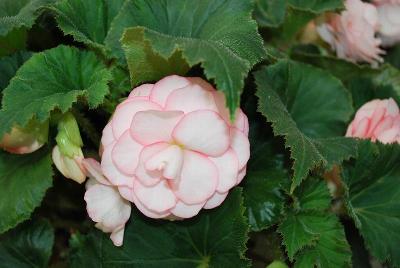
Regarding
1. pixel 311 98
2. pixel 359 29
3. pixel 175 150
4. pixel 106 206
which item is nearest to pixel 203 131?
pixel 175 150

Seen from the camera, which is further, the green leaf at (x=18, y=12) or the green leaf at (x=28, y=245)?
the green leaf at (x=28, y=245)

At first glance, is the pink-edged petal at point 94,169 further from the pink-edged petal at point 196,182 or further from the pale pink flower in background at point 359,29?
the pale pink flower in background at point 359,29

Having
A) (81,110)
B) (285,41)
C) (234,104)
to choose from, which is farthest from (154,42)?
(285,41)

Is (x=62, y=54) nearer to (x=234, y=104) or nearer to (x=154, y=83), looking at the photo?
(x=154, y=83)

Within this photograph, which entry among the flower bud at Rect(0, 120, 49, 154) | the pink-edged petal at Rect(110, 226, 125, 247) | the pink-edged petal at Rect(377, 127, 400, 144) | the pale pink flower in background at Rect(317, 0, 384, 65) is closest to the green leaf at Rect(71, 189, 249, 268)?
the pink-edged petal at Rect(110, 226, 125, 247)

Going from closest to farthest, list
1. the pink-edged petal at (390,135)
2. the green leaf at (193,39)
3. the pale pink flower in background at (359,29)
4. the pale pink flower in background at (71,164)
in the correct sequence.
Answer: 1. the green leaf at (193,39)
2. the pale pink flower in background at (71,164)
3. the pink-edged petal at (390,135)
4. the pale pink flower in background at (359,29)

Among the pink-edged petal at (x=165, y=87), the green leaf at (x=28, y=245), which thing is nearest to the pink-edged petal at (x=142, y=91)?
the pink-edged petal at (x=165, y=87)
